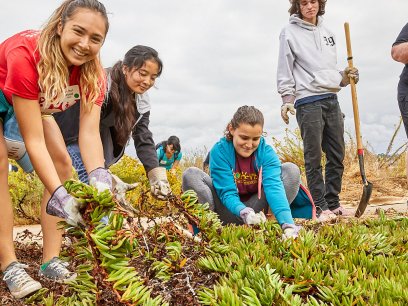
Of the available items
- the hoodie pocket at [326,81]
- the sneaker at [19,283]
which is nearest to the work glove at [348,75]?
the hoodie pocket at [326,81]

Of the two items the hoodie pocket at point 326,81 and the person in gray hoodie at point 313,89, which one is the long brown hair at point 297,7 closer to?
the person in gray hoodie at point 313,89

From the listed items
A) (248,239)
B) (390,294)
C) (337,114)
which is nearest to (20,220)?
(337,114)

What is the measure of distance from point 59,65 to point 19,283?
119 cm

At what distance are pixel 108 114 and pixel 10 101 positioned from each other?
1162mm

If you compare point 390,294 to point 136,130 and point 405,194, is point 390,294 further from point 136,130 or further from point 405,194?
point 405,194

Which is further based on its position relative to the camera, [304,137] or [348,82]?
[348,82]

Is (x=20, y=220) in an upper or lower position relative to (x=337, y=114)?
lower

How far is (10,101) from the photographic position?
287cm

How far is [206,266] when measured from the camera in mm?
2082

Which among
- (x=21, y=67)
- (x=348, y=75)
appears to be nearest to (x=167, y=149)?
(x=348, y=75)

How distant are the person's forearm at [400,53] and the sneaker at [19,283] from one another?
12.6ft

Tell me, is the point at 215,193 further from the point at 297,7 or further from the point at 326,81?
the point at 297,7

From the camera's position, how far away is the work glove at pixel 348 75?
19.1 ft

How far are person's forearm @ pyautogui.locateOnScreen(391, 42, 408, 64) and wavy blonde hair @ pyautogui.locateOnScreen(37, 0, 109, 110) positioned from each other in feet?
10.2
